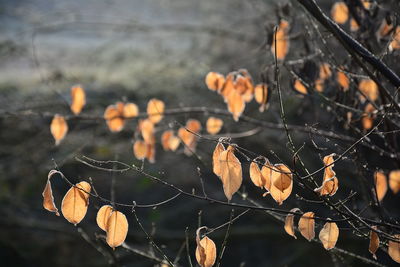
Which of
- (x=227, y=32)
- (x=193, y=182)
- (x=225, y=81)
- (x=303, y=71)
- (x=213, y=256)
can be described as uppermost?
(x=303, y=71)

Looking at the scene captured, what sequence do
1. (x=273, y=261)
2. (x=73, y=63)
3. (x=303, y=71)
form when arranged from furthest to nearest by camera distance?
(x=73, y=63), (x=273, y=261), (x=303, y=71)

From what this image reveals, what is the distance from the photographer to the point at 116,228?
5.12ft

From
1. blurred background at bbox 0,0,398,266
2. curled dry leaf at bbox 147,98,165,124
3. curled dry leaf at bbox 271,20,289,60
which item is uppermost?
curled dry leaf at bbox 271,20,289,60

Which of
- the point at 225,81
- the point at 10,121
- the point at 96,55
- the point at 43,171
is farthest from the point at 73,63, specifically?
the point at 225,81

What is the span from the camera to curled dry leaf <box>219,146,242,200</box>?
55.8 inches

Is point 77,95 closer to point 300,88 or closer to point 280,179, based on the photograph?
point 300,88

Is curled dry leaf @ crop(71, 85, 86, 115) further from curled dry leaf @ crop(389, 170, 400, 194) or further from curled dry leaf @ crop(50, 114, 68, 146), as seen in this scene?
curled dry leaf @ crop(389, 170, 400, 194)

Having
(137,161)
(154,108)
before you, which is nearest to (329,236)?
(154,108)

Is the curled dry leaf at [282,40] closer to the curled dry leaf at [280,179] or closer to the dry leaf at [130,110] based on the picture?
the curled dry leaf at [280,179]

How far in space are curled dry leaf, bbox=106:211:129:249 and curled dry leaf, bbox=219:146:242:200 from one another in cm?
38

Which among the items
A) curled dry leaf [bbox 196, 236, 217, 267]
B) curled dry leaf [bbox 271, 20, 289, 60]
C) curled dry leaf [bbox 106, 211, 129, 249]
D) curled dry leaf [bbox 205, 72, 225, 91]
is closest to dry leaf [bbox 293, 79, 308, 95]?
curled dry leaf [bbox 271, 20, 289, 60]

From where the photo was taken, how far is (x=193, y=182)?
438 cm

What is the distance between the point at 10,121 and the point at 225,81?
140 inches

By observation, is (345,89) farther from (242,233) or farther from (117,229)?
(242,233)
